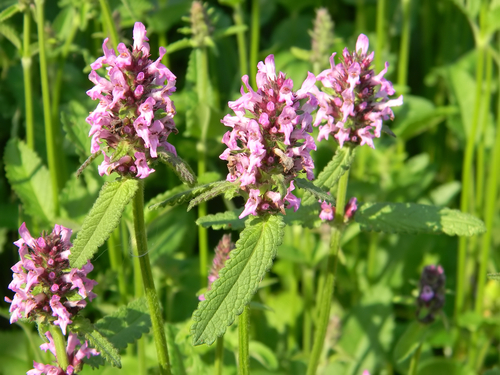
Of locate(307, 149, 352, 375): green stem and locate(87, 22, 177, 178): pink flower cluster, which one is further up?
locate(87, 22, 177, 178): pink flower cluster

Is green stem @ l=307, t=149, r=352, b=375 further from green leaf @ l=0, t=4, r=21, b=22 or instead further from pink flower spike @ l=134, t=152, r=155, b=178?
green leaf @ l=0, t=4, r=21, b=22

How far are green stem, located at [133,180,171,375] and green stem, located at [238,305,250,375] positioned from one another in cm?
24

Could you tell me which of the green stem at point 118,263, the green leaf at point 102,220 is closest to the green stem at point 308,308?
the green stem at point 118,263

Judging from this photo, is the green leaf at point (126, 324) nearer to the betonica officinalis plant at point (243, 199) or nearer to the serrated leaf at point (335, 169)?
the betonica officinalis plant at point (243, 199)

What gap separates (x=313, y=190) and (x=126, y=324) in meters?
0.84

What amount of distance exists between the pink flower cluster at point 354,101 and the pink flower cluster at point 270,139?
230 millimetres

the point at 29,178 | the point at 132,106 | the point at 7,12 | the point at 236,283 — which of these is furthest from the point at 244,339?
the point at 7,12

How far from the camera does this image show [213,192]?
5.31 ft

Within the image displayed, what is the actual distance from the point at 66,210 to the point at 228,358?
1.07m

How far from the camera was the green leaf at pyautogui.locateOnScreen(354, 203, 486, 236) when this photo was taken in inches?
80.1

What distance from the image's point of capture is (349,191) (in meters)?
3.51

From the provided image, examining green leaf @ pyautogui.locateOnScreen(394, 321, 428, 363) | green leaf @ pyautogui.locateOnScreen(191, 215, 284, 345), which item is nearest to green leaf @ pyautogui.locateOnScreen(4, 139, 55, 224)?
green leaf @ pyautogui.locateOnScreen(191, 215, 284, 345)

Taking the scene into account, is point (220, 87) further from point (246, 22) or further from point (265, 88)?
point (265, 88)

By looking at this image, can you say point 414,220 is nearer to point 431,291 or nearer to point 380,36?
point 431,291
